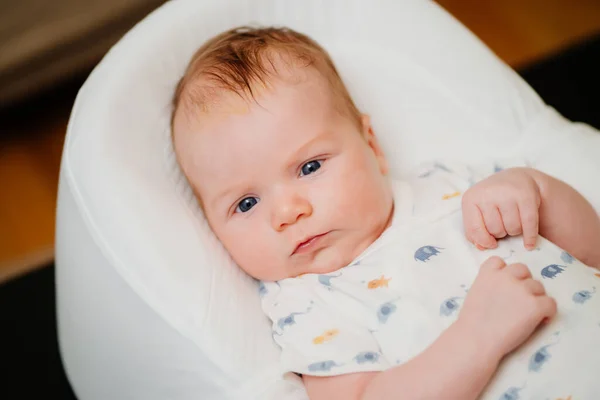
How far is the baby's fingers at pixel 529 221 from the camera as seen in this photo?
0.92 metres

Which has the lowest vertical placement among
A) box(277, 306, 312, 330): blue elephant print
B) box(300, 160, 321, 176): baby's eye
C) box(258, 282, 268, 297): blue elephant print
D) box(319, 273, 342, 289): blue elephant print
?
box(258, 282, 268, 297): blue elephant print

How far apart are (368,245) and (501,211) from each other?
0.62 feet

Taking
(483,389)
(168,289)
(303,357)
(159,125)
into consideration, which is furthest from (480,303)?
(159,125)

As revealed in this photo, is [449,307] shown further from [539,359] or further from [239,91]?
[239,91]

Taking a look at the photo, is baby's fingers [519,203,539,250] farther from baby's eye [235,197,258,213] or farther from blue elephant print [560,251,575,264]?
baby's eye [235,197,258,213]

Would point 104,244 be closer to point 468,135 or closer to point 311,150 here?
point 311,150

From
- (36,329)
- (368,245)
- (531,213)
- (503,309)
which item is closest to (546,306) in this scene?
(503,309)

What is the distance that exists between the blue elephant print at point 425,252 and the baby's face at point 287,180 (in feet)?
0.24

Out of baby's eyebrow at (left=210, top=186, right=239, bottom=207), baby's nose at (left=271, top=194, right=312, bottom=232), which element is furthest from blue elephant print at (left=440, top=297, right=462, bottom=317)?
baby's eyebrow at (left=210, top=186, right=239, bottom=207)

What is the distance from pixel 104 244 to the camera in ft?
3.10

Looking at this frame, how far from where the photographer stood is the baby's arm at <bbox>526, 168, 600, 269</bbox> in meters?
0.98

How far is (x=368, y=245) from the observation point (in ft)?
3.23

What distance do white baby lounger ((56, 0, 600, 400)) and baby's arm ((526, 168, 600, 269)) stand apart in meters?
0.09

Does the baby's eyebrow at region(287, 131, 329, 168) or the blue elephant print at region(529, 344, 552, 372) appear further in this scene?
the baby's eyebrow at region(287, 131, 329, 168)
